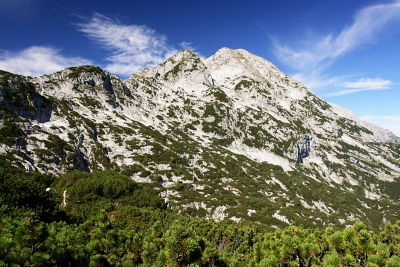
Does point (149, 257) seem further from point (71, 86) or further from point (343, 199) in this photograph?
point (343, 199)

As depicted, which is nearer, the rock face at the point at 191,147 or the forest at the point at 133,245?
the forest at the point at 133,245

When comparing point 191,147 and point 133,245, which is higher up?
point 191,147

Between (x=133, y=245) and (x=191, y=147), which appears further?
(x=191, y=147)

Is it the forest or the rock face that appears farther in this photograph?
the rock face

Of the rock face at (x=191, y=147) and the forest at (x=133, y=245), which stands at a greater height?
the rock face at (x=191, y=147)

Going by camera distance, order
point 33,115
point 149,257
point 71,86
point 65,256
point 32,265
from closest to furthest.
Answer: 1. point 32,265
2. point 65,256
3. point 149,257
4. point 33,115
5. point 71,86

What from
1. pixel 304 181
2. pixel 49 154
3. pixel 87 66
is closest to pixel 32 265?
pixel 49 154

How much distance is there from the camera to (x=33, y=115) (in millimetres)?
72250

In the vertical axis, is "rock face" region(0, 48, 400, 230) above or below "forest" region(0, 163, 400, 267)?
above

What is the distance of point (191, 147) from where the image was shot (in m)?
107

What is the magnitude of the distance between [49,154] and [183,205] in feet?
145

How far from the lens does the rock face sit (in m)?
65.4

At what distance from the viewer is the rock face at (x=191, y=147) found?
6538 cm

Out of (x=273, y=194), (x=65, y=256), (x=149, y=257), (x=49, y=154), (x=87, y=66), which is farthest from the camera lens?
(x=87, y=66)
